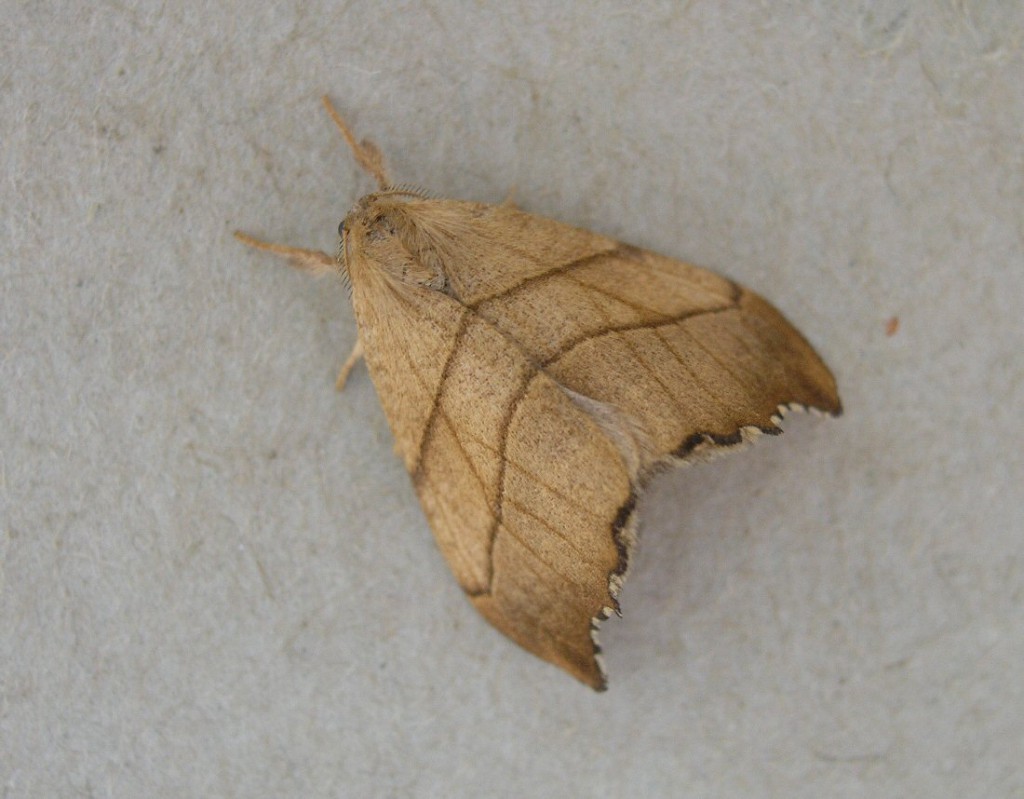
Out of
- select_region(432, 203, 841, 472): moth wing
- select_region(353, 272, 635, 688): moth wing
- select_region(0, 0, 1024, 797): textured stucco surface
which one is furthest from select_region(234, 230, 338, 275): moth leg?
select_region(432, 203, 841, 472): moth wing

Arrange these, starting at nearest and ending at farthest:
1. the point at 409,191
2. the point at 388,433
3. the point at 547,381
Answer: the point at 547,381
the point at 409,191
the point at 388,433

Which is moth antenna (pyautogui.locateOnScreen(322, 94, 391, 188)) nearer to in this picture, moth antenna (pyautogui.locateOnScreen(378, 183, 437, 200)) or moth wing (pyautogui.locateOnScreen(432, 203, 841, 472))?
moth antenna (pyautogui.locateOnScreen(378, 183, 437, 200))

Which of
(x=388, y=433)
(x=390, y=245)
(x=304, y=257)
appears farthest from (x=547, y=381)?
(x=304, y=257)

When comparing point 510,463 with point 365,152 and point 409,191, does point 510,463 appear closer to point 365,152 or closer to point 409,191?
point 409,191

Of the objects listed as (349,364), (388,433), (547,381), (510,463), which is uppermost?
(547,381)

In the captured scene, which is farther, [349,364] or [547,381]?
[349,364]

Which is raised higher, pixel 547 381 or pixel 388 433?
pixel 547 381
